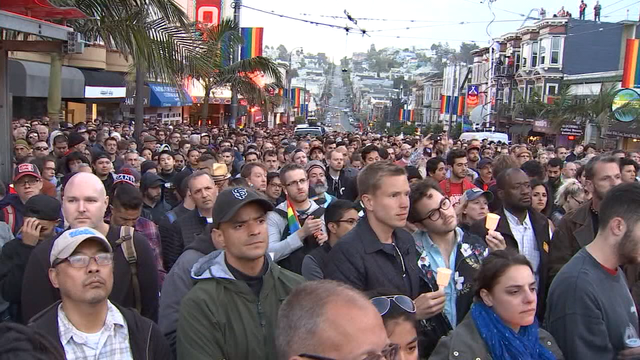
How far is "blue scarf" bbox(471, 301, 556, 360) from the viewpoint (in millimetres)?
3146

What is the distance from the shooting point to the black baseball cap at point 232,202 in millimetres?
3252

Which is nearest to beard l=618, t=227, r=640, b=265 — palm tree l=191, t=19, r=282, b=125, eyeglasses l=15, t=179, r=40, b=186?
eyeglasses l=15, t=179, r=40, b=186

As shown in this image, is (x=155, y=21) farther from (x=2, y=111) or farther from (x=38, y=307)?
(x=38, y=307)

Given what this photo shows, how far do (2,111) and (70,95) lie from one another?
17300 millimetres

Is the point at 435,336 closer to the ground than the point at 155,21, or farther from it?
closer to the ground

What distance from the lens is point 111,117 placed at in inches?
1345

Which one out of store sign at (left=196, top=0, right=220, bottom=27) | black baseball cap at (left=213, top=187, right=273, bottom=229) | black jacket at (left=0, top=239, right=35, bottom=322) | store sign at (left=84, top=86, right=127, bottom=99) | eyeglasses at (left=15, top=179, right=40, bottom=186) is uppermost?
store sign at (left=196, top=0, right=220, bottom=27)

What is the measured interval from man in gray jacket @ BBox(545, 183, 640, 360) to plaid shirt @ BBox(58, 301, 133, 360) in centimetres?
231

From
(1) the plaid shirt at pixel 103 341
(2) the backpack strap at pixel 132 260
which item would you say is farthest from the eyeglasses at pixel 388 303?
(2) the backpack strap at pixel 132 260

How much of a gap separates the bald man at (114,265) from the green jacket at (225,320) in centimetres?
88

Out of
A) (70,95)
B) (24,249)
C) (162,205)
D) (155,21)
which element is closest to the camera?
(24,249)

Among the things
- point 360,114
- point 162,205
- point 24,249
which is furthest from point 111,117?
point 360,114

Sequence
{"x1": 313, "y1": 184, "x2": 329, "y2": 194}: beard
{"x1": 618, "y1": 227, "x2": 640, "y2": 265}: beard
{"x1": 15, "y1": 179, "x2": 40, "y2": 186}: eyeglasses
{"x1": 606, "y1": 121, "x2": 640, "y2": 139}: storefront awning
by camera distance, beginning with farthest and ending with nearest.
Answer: {"x1": 606, "y1": 121, "x2": 640, "y2": 139}: storefront awning → {"x1": 313, "y1": 184, "x2": 329, "y2": 194}: beard → {"x1": 15, "y1": 179, "x2": 40, "y2": 186}: eyeglasses → {"x1": 618, "y1": 227, "x2": 640, "y2": 265}: beard

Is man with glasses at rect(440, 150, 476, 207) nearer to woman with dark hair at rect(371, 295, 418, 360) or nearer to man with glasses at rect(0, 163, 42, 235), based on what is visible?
man with glasses at rect(0, 163, 42, 235)
